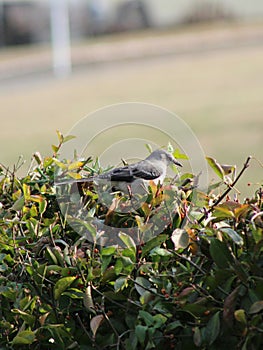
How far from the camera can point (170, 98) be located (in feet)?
58.5

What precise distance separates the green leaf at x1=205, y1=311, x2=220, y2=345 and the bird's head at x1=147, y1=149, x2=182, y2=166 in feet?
2.47

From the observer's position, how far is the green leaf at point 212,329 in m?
1.90

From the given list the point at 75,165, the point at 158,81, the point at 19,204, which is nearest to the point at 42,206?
the point at 19,204

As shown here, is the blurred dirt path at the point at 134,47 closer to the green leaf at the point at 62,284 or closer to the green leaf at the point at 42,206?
the green leaf at the point at 42,206

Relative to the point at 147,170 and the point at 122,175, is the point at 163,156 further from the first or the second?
the point at 122,175

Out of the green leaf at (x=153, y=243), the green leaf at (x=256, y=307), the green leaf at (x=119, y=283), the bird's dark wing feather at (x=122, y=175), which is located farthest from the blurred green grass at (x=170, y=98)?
the green leaf at (x=256, y=307)

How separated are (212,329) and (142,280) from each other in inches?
10.2

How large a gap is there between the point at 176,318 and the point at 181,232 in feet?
0.78

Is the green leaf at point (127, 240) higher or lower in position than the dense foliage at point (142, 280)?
higher

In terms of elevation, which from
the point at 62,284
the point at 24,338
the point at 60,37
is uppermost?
the point at 62,284

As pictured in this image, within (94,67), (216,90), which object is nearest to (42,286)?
(216,90)

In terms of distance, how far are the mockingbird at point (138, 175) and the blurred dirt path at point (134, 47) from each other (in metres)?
22.2

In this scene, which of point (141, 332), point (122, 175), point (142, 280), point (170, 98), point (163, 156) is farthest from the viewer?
point (170, 98)

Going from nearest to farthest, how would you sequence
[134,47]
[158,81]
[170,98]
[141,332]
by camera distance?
[141,332]
[170,98]
[158,81]
[134,47]
